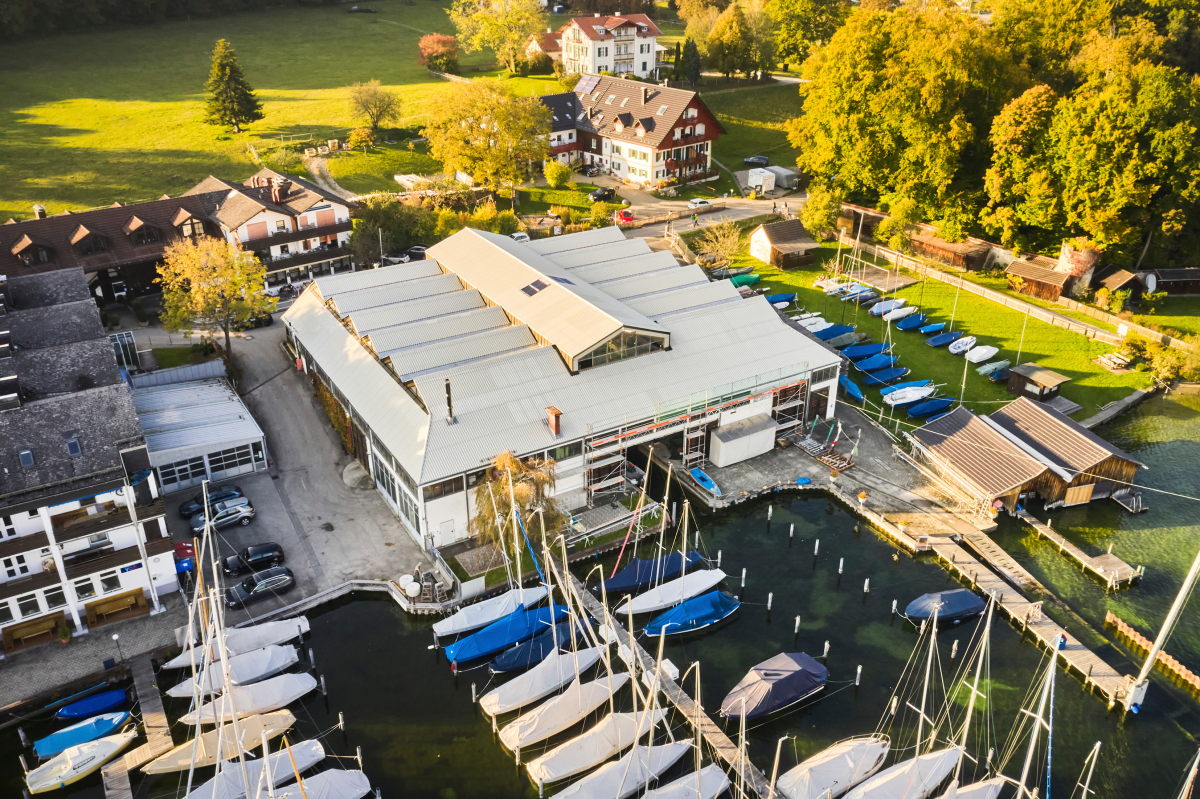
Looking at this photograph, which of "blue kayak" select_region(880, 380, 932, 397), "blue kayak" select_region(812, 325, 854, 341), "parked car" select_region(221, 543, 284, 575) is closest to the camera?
"parked car" select_region(221, 543, 284, 575)

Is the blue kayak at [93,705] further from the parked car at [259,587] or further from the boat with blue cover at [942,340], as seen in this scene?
the boat with blue cover at [942,340]

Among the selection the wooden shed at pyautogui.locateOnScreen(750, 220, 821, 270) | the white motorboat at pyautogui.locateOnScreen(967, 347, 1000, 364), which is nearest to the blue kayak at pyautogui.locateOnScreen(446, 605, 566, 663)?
the white motorboat at pyautogui.locateOnScreen(967, 347, 1000, 364)

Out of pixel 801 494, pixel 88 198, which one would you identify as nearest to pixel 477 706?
pixel 801 494

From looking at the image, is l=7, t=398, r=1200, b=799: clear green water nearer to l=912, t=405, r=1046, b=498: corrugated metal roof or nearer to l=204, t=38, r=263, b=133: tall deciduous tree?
l=912, t=405, r=1046, b=498: corrugated metal roof

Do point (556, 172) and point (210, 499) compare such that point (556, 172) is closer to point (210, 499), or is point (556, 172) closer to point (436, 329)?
point (436, 329)

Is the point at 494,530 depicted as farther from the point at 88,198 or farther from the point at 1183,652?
the point at 88,198

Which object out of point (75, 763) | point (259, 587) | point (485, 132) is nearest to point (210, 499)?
point (259, 587)

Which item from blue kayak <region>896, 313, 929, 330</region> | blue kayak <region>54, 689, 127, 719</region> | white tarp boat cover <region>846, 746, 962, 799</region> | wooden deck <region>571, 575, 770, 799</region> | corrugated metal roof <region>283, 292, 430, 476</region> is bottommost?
wooden deck <region>571, 575, 770, 799</region>
